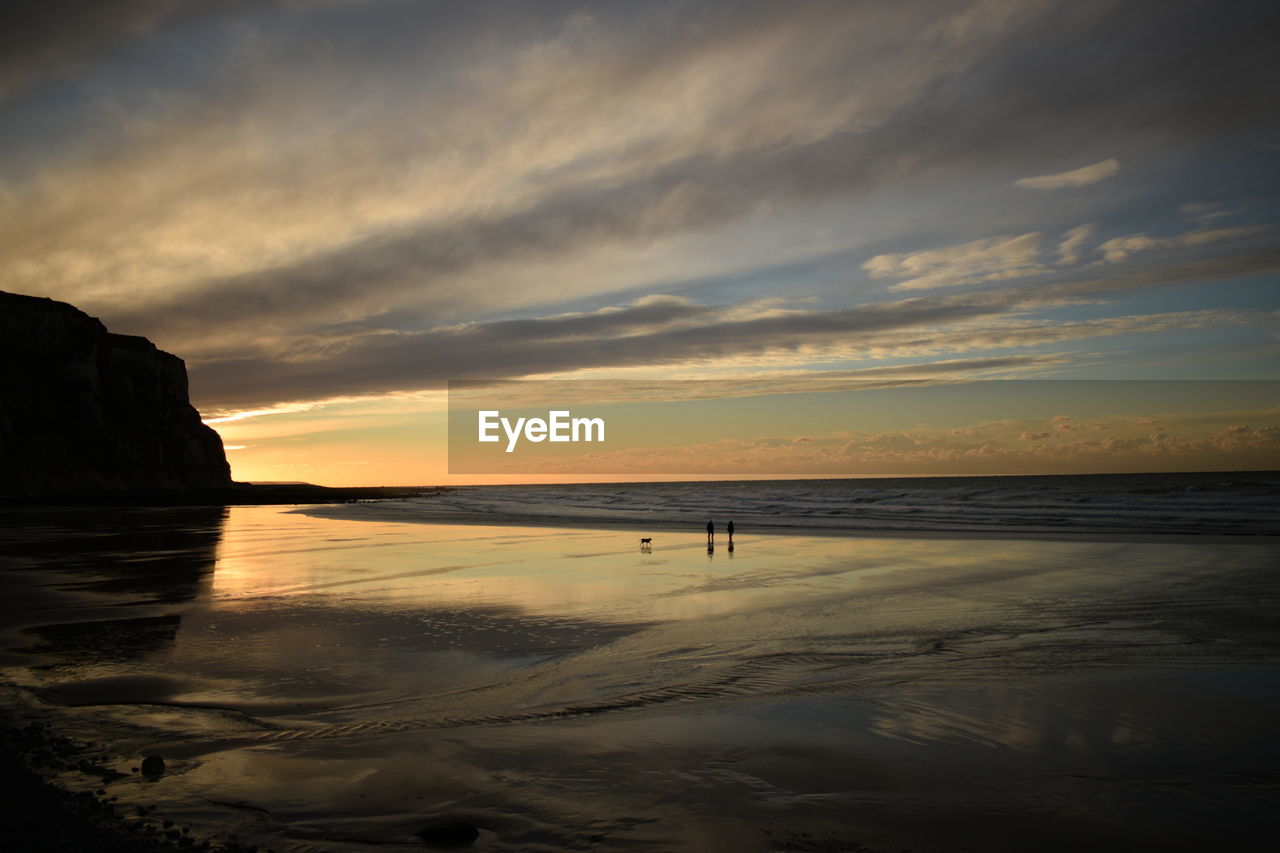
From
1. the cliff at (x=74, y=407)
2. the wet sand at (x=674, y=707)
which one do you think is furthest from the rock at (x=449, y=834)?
the cliff at (x=74, y=407)

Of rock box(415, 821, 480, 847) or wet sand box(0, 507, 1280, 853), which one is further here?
wet sand box(0, 507, 1280, 853)

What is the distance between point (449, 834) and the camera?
5566 millimetres

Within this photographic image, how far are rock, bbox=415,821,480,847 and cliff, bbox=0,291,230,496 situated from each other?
8960 centimetres

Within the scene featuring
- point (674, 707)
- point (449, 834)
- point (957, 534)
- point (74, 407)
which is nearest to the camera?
point (449, 834)

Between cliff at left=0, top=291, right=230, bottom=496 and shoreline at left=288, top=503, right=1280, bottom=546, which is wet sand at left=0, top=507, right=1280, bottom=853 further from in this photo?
cliff at left=0, top=291, right=230, bottom=496

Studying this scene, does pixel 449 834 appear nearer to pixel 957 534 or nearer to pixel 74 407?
pixel 957 534

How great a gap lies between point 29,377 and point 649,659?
93615 mm

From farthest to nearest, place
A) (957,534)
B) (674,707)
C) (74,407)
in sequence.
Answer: (74,407) → (957,534) → (674,707)

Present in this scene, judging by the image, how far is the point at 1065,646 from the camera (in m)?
12.1

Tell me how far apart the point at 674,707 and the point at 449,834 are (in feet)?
12.8

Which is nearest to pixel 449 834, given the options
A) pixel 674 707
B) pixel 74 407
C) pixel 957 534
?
pixel 674 707

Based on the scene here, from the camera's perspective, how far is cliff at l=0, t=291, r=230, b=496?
77.3 m

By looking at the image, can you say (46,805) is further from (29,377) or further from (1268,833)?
(29,377)

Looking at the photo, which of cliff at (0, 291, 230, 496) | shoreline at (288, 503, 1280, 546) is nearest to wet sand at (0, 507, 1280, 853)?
shoreline at (288, 503, 1280, 546)
